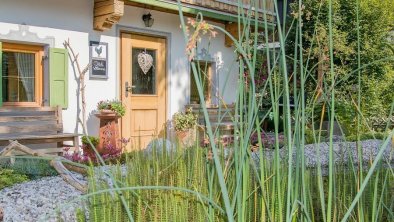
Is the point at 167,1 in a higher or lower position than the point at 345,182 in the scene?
higher

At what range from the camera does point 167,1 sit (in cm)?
738

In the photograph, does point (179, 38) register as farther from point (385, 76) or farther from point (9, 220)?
point (9, 220)

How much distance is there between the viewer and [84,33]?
689 cm

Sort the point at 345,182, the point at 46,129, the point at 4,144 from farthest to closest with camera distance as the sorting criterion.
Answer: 1. the point at 46,129
2. the point at 4,144
3. the point at 345,182

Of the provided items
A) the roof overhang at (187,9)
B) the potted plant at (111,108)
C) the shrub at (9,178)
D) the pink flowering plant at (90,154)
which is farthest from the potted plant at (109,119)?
the shrub at (9,178)

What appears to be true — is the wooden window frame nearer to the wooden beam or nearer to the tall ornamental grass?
the wooden beam

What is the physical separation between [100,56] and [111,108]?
2.91 ft

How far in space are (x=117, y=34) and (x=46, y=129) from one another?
2.00 meters

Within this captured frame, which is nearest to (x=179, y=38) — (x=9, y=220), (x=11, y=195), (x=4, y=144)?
(x=4, y=144)

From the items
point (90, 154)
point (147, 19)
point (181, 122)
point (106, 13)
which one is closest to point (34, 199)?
point (90, 154)

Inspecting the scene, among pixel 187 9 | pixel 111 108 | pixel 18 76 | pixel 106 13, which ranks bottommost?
pixel 111 108

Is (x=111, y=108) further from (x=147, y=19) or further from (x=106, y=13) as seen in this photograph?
(x=147, y=19)

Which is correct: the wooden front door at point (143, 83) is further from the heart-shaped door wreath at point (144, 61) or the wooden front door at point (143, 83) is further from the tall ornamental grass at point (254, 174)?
the tall ornamental grass at point (254, 174)

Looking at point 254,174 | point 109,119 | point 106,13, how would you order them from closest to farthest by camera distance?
1. point 254,174
2. point 106,13
3. point 109,119
